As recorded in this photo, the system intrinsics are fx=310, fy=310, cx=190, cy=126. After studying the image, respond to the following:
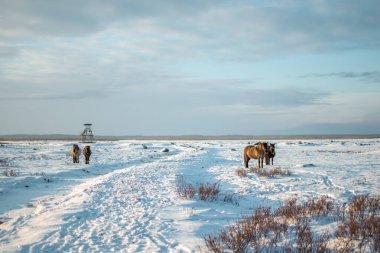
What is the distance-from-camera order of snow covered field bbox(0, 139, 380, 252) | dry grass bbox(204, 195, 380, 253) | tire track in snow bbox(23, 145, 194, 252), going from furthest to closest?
snow covered field bbox(0, 139, 380, 252)
tire track in snow bbox(23, 145, 194, 252)
dry grass bbox(204, 195, 380, 253)

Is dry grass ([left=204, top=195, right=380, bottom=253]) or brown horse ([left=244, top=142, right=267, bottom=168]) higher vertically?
brown horse ([left=244, top=142, right=267, bottom=168])

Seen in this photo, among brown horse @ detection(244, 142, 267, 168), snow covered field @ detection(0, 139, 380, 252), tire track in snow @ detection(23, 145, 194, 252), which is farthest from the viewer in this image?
brown horse @ detection(244, 142, 267, 168)

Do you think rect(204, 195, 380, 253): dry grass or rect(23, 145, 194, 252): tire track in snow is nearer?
rect(204, 195, 380, 253): dry grass

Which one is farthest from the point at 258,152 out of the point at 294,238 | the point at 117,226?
the point at 294,238

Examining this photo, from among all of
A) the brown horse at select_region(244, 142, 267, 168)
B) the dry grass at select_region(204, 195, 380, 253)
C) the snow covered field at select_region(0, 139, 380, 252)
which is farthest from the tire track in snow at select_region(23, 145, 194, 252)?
the brown horse at select_region(244, 142, 267, 168)

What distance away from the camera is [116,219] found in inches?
277

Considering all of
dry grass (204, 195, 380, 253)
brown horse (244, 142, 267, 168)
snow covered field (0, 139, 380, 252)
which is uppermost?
brown horse (244, 142, 267, 168)

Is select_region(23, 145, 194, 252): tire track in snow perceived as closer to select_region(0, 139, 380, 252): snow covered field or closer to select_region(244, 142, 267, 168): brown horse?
select_region(0, 139, 380, 252): snow covered field

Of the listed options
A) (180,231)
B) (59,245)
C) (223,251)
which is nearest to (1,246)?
(59,245)

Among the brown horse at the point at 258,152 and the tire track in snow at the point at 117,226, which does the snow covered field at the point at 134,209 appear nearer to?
the tire track in snow at the point at 117,226

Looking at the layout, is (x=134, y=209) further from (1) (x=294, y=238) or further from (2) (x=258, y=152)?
(2) (x=258, y=152)

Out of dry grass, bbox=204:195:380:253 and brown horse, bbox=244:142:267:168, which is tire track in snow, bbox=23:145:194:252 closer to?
dry grass, bbox=204:195:380:253

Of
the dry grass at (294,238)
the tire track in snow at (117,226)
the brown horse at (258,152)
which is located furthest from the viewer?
the brown horse at (258,152)

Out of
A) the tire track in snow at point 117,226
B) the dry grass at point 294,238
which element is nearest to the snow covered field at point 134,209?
the tire track in snow at point 117,226
